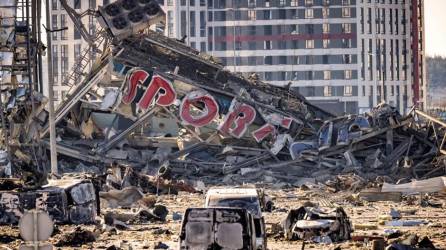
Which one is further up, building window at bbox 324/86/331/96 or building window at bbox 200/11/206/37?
building window at bbox 200/11/206/37

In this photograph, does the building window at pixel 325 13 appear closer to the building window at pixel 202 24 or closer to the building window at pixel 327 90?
the building window at pixel 327 90

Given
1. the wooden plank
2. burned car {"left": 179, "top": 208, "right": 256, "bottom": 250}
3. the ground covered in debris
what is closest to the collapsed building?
the wooden plank

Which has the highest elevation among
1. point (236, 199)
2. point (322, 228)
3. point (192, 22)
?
point (192, 22)

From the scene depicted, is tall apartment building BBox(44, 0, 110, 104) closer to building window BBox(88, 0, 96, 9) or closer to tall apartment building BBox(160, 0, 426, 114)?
building window BBox(88, 0, 96, 9)

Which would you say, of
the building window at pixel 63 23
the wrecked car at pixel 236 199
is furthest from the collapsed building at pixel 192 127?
the building window at pixel 63 23

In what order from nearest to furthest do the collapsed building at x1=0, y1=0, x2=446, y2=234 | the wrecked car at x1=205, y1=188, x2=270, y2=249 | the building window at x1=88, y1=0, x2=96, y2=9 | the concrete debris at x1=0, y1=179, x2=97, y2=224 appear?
1. the wrecked car at x1=205, y1=188, x2=270, y2=249
2. the concrete debris at x1=0, y1=179, x2=97, y2=224
3. the collapsed building at x1=0, y1=0, x2=446, y2=234
4. the building window at x1=88, y1=0, x2=96, y2=9

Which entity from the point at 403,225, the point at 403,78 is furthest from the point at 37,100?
the point at 403,78

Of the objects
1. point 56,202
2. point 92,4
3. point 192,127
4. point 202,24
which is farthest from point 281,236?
point 202,24

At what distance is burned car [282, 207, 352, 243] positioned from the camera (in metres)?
32.7

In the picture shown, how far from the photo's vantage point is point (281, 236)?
34031mm

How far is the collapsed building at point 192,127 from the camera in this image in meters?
63.8

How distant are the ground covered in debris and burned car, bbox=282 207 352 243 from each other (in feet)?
0.95

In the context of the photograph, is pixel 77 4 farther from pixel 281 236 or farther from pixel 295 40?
pixel 281 236

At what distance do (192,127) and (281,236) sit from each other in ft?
111
